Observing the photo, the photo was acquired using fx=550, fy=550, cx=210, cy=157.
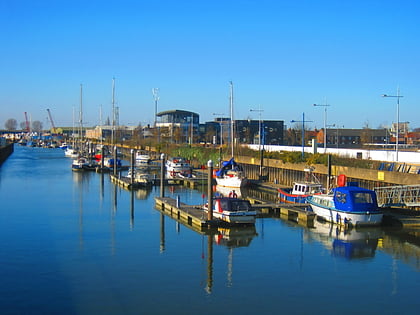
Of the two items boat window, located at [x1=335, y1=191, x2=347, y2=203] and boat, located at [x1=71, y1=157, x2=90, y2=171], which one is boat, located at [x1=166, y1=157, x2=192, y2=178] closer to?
boat, located at [x1=71, y1=157, x2=90, y2=171]

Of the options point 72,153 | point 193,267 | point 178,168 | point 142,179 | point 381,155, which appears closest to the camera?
point 193,267

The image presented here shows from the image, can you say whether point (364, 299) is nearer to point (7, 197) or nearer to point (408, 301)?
point (408, 301)

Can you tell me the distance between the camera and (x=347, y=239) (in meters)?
33.6

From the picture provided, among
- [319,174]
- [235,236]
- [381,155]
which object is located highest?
[381,155]

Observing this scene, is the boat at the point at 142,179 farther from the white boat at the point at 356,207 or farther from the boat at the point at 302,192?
the white boat at the point at 356,207

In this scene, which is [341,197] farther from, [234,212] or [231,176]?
[231,176]

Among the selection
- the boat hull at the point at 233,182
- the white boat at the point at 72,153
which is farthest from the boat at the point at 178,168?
the white boat at the point at 72,153

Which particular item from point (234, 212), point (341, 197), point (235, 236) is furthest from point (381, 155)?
point (235, 236)

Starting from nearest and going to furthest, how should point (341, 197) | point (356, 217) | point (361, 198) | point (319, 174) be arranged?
point (361, 198) → point (356, 217) → point (341, 197) → point (319, 174)

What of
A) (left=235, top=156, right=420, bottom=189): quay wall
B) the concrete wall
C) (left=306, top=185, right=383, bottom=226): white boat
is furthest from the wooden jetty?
the concrete wall

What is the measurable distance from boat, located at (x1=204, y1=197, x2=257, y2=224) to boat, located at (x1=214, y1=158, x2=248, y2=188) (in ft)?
74.8

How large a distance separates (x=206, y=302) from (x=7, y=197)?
37.1 metres

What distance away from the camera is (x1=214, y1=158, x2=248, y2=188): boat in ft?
194

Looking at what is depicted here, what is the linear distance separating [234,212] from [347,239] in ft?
23.5
